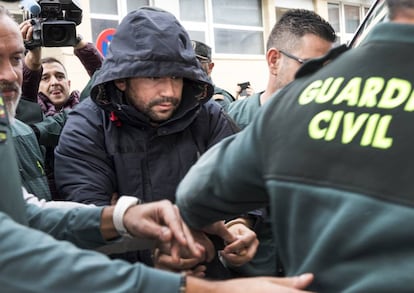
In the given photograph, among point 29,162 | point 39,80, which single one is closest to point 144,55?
point 29,162

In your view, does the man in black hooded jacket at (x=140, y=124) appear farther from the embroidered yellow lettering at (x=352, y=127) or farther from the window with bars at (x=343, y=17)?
the window with bars at (x=343, y=17)

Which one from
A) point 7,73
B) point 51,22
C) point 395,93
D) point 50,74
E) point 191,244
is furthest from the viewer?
point 50,74

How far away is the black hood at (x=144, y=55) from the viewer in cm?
197

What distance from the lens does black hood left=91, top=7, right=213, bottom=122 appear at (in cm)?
197

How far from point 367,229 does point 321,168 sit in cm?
14

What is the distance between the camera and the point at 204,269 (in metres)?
1.65

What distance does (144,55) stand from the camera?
6.45 feet

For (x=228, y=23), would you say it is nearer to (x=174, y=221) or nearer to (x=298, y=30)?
(x=298, y=30)

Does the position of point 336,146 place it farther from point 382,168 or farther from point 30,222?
point 30,222

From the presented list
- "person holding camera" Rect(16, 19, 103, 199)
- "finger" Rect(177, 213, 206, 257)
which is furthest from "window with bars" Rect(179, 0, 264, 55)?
"finger" Rect(177, 213, 206, 257)

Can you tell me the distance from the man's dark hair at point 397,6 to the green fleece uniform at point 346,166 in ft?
0.26

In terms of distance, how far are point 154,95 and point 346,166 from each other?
45.4 inches

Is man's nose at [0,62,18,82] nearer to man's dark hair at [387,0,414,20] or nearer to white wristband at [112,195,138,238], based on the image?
white wristband at [112,195,138,238]

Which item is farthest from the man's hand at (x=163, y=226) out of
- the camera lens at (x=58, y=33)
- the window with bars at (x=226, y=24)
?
the window with bars at (x=226, y=24)
